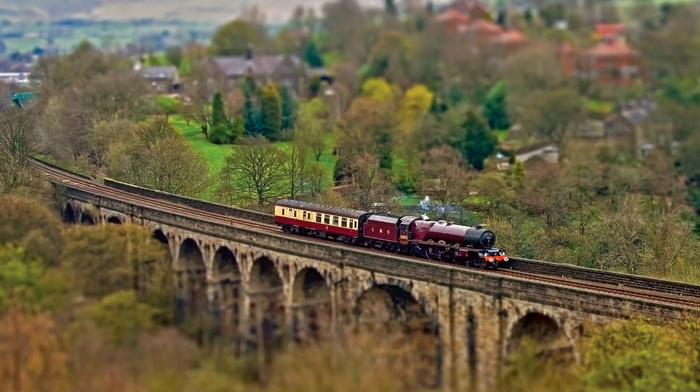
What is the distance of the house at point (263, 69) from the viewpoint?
449 feet

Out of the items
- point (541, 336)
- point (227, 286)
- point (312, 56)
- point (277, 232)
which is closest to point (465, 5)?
point (312, 56)

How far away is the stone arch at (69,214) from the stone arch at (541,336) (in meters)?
25.8

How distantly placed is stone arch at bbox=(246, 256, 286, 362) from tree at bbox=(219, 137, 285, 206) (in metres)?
16.9

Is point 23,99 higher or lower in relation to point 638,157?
higher

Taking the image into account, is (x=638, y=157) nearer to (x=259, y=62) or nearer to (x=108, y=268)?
(x=259, y=62)

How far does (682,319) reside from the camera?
44.4 metres

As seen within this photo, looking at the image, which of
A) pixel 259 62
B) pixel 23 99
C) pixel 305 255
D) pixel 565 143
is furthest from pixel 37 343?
pixel 259 62

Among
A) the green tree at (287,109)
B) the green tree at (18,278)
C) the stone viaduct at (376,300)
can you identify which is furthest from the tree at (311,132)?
the green tree at (18,278)

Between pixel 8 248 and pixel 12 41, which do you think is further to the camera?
pixel 12 41

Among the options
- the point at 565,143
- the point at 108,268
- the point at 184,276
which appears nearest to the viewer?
the point at 108,268

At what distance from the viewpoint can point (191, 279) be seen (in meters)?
58.4

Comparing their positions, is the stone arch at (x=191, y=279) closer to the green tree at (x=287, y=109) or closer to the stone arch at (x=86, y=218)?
the stone arch at (x=86, y=218)

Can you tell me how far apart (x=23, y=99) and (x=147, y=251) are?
46.3 m

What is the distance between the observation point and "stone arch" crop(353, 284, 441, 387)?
4575 cm
